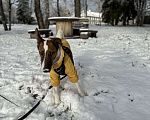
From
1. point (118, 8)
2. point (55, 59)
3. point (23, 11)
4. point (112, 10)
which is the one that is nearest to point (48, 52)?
point (55, 59)

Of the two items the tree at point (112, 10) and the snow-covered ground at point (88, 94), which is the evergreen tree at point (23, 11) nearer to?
the tree at point (112, 10)

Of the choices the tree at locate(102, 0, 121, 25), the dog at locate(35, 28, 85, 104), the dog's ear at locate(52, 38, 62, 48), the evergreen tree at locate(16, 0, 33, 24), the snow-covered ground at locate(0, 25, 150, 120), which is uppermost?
the evergreen tree at locate(16, 0, 33, 24)

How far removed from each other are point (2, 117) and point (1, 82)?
3.24ft

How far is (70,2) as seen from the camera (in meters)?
33.7

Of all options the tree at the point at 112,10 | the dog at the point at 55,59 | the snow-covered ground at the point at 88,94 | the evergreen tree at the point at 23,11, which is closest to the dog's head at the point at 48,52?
the dog at the point at 55,59

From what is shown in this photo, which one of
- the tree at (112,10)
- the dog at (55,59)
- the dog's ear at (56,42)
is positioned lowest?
the dog at (55,59)

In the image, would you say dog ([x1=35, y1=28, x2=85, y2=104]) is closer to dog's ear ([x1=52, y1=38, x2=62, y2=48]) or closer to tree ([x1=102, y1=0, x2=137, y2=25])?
dog's ear ([x1=52, y1=38, x2=62, y2=48])

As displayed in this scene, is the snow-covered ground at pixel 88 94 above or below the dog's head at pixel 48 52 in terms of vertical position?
below

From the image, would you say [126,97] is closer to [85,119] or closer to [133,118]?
[133,118]

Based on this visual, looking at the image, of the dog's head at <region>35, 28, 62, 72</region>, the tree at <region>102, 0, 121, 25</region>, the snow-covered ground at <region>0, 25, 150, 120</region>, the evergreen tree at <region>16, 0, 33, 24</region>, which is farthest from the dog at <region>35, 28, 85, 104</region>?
the evergreen tree at <region>16, 0, 33, 24</region>

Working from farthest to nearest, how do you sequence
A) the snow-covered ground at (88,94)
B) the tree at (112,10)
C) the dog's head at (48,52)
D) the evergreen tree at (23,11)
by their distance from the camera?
the evergreen tree at (23,11) → the tree at (112,10) → the snow-covered ground at (88,94) → the dog's head at (48,52)

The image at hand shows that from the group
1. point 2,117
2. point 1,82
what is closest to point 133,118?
point 2,117

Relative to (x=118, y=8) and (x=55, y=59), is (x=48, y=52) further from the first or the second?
(x=118, y=8)

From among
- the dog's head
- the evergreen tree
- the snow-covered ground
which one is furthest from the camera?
the evergreen tree
